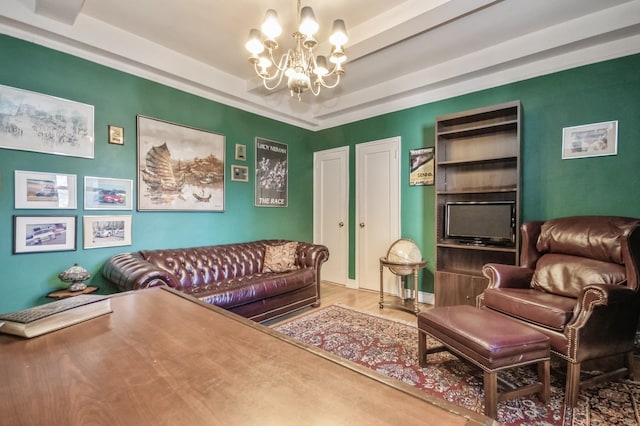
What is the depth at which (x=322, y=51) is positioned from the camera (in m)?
3.00

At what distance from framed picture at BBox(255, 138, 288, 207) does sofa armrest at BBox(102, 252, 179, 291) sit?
199cm

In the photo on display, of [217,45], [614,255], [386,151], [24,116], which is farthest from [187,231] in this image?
[614,255]

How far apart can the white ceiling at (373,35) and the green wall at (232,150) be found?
0.48 feet

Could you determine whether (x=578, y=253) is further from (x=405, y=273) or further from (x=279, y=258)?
(x=279, y=258)

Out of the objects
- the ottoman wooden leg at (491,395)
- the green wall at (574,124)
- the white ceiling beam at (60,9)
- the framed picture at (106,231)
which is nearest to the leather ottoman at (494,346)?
the ottoman wooden leg at (491,395)

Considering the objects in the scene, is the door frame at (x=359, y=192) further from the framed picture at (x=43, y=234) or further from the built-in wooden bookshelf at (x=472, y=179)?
the framed picture at (x=43, y=234)

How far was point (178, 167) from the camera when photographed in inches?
132

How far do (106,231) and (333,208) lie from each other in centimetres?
320

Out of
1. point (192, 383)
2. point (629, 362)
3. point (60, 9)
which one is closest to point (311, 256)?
point (629, 362)

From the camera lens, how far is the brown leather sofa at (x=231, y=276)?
2391 millimetres

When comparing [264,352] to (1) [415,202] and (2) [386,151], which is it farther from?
(2) [386,151]

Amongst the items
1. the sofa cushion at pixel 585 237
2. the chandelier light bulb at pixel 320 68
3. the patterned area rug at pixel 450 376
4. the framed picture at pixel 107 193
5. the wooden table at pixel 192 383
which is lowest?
the patterned area rug at pixel 450 376

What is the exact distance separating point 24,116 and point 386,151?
400cm

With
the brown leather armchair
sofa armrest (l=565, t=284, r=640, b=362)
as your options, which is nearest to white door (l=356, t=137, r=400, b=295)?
the brown leather armchair
